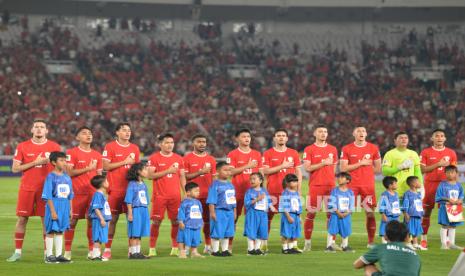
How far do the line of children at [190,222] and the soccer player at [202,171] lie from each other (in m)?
0.63

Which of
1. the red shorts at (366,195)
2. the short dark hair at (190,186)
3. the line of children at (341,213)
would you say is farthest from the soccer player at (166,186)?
the red shorts at (366,195)

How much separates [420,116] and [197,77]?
1199 centimetres

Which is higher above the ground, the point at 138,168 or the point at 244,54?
the point at 244,54

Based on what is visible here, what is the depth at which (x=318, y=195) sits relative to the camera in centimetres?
2017

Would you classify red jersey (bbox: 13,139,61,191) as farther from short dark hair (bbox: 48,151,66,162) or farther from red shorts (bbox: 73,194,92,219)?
red shorts (bbox: 73,194,92,219)

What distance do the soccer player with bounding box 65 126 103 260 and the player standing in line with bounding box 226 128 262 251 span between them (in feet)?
8.77

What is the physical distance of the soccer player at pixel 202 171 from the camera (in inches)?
758

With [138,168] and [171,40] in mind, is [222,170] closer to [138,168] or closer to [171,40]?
[138,168]

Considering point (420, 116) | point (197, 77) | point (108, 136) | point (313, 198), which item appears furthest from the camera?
point (197, 77)

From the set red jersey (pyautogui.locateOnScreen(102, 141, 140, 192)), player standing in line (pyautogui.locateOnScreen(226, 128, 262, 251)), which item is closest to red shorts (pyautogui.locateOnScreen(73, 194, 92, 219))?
red jersey (pyautogui.locateOnScreen(102, 141, 140, 192))

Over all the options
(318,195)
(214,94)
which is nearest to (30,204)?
(318,195)

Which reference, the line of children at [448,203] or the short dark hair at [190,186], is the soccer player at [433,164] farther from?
the short dark hair at [190,186]

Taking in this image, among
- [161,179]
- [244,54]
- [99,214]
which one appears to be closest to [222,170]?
[161,179]

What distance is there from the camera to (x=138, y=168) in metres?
18.4
